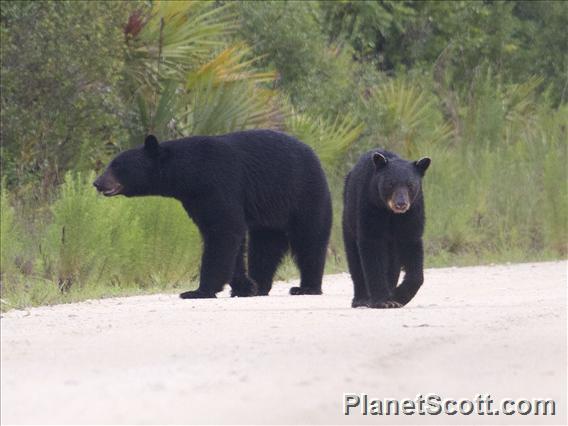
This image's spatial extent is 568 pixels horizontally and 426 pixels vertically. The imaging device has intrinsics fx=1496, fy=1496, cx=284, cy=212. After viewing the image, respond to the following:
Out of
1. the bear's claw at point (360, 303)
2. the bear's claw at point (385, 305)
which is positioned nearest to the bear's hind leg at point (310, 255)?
the bear's claw at point (360, 303)

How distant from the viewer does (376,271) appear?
906 cm

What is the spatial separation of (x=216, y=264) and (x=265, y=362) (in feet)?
15.1

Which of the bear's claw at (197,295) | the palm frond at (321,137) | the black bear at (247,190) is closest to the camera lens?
the bear's claw at (197,295)

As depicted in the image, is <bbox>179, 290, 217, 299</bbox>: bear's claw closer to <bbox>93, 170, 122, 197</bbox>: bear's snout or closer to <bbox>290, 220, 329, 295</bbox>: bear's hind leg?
<bbox>290, 220, 329, 295</bbox>: bear's hind leg

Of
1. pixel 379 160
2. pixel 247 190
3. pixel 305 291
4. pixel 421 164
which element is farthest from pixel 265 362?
→ pixel 305 291

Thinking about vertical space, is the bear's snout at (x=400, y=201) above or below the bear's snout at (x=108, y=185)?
above

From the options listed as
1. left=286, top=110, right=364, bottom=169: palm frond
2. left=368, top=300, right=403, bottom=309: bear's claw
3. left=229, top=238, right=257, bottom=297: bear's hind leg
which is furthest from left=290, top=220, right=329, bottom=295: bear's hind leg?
left=286, top=110, right=364, bottom=169: palm frond

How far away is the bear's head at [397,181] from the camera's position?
8.91 m

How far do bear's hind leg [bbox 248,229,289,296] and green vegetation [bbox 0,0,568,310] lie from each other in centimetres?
103

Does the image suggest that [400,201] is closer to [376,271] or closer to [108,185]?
[376,271]

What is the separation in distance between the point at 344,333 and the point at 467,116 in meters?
15.0

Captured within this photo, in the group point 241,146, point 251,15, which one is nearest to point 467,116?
point 251,15

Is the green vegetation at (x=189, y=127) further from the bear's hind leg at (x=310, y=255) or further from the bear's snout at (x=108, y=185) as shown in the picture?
the bear's hind leg at (x=310, y=255)

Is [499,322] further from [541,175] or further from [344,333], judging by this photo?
[541,175]
